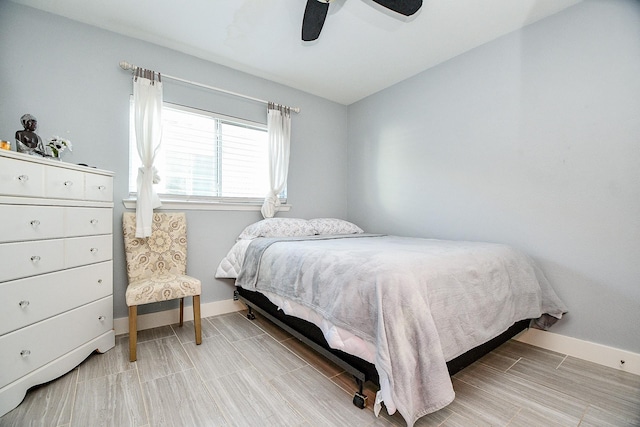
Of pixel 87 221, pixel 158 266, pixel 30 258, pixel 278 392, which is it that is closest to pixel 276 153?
pixel 158 266

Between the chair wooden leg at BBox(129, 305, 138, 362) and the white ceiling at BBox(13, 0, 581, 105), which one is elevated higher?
the white ceiling at BBox(13, 0, 581, 105)

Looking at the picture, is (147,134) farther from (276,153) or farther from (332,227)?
(332,227)

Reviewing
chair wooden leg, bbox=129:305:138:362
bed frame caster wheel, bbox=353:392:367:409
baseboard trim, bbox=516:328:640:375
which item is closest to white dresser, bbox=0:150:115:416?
chair wooden leg, bbox=129:305:138:362

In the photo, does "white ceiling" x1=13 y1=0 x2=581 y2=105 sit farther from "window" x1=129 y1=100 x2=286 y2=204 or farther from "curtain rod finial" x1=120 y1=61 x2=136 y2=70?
"window" x1=129 y1=100 x2=286 y2=204

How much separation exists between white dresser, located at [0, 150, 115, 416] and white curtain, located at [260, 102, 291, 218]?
4.70 ft

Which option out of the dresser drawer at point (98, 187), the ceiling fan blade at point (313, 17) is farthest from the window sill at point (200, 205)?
the ceiling fan blade at point (313, 17)

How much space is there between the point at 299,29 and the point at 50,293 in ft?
8.20

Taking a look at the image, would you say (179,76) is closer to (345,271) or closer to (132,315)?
(132,315)

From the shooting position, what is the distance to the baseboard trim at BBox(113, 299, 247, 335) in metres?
2.22

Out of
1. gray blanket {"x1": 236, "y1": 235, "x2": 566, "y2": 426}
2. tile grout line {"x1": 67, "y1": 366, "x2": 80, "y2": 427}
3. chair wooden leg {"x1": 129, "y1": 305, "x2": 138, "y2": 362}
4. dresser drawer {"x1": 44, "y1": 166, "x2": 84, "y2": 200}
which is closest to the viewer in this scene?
gray blanket {"x1": 236, "y1": 235, "x2": 566, "y2": 426}

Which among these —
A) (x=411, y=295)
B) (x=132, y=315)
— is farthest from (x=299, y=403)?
(x=132, y=315)

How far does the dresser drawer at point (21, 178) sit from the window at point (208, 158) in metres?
0.85

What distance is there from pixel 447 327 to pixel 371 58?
2.51m

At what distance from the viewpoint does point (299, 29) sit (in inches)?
89.4
